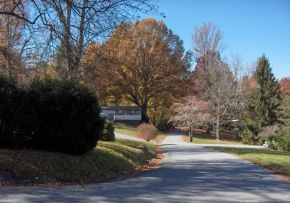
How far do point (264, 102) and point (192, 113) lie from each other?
10.8 meters

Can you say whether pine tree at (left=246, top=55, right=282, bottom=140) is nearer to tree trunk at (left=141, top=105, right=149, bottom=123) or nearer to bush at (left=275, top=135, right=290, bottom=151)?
bush at (left=275, top=135, right=290, bottom=151)

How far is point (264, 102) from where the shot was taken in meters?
61.3

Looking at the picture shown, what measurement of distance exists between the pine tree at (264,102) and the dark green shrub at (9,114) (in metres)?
50.5

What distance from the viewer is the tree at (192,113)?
60.4 meters

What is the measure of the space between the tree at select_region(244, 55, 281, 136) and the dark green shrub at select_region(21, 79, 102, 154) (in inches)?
1924

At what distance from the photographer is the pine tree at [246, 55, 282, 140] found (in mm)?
60644

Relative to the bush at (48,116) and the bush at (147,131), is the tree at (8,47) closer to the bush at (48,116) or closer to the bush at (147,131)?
the bush at (48,116)

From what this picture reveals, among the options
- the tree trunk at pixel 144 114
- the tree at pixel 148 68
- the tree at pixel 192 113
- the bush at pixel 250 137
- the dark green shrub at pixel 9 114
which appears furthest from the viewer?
the tree trunk at pixel 144 114

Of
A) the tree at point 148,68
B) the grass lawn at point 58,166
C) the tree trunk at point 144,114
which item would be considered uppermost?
the tree at point 148,68

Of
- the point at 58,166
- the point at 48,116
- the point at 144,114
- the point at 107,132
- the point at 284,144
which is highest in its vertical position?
the point at 144,114

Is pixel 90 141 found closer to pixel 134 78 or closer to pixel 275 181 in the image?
pixel 275 181

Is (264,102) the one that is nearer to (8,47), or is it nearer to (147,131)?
(147,131)

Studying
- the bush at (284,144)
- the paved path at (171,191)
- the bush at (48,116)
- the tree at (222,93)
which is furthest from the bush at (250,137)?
the bush at (48,116)

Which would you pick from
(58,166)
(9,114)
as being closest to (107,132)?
(9,114)
